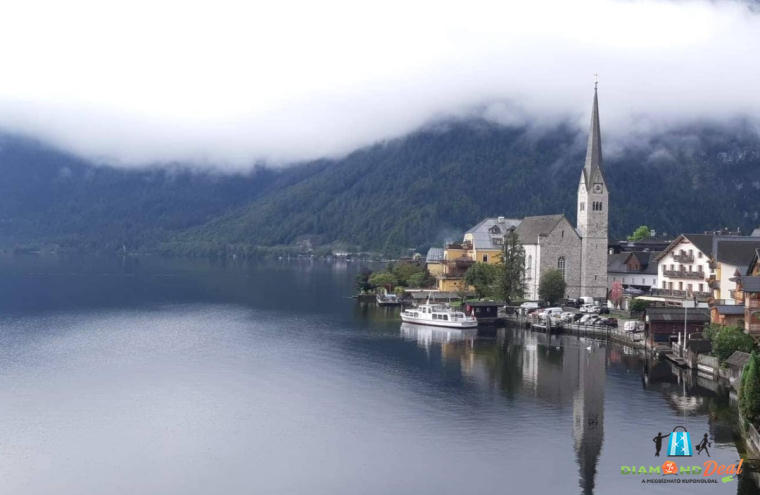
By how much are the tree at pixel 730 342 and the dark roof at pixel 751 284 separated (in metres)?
2.78

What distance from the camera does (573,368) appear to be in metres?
59.9

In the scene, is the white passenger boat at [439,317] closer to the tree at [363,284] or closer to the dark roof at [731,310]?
the dark roof at [731,310]

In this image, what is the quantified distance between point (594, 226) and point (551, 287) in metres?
10.7

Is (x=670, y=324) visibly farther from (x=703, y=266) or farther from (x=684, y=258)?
(x=684, y=258)

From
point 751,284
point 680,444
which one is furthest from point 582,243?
point 680,444

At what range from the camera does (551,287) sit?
91.1 metres

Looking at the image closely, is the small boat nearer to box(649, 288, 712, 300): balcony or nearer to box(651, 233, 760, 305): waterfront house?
box(649, 288, 712, 300): balcony

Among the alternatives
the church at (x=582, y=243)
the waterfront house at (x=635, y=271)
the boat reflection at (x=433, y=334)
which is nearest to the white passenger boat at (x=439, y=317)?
the boat reflection at (x=433, y=334)

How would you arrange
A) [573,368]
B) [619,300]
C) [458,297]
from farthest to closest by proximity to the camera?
[458,297] → [619,300] → [573,368]

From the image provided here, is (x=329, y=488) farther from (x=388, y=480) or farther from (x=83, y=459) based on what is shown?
(x=83, y=459)

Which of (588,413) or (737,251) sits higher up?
(737,251)

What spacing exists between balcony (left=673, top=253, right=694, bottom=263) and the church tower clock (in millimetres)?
11153

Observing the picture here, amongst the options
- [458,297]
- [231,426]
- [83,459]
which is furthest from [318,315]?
[83,459]

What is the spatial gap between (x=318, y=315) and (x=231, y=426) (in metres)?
51.3
